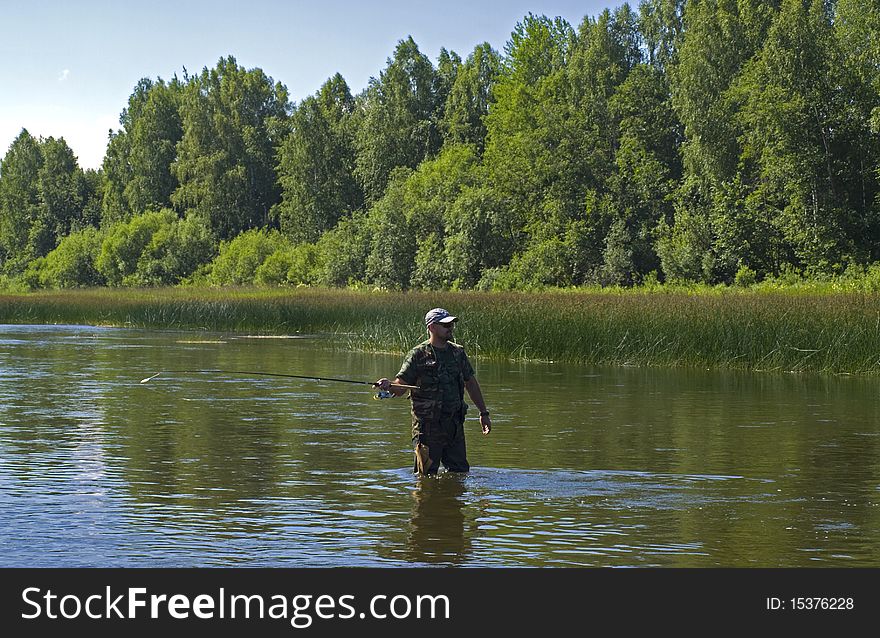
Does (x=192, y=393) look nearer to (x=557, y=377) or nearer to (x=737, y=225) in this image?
(x=557, y=377)

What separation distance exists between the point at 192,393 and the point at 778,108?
32482 millimetres

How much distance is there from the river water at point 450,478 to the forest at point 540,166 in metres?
28.1

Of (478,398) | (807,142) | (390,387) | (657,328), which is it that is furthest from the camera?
(807,142)

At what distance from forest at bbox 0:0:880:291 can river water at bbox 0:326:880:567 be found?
28.1 m

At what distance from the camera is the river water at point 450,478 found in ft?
33.4

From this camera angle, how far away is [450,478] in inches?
526

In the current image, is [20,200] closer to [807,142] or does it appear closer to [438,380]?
[807,142]

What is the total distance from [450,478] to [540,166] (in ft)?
172

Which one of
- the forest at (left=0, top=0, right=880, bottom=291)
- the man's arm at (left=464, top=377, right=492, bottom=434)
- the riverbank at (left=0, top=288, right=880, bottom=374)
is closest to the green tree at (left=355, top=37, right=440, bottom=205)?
the forest at (left=0, top=0, right=880, bottom=291)

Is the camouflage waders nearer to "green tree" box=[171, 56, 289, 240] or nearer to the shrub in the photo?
the shrub

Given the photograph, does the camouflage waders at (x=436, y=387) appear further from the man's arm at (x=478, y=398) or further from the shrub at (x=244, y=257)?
the shrub at (x=244, y=257)

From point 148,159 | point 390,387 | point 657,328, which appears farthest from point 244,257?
point 390,387

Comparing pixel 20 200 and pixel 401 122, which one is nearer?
pixel 401 122

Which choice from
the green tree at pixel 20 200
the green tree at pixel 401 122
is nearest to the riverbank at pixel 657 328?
the green tree at pixel 401 122
